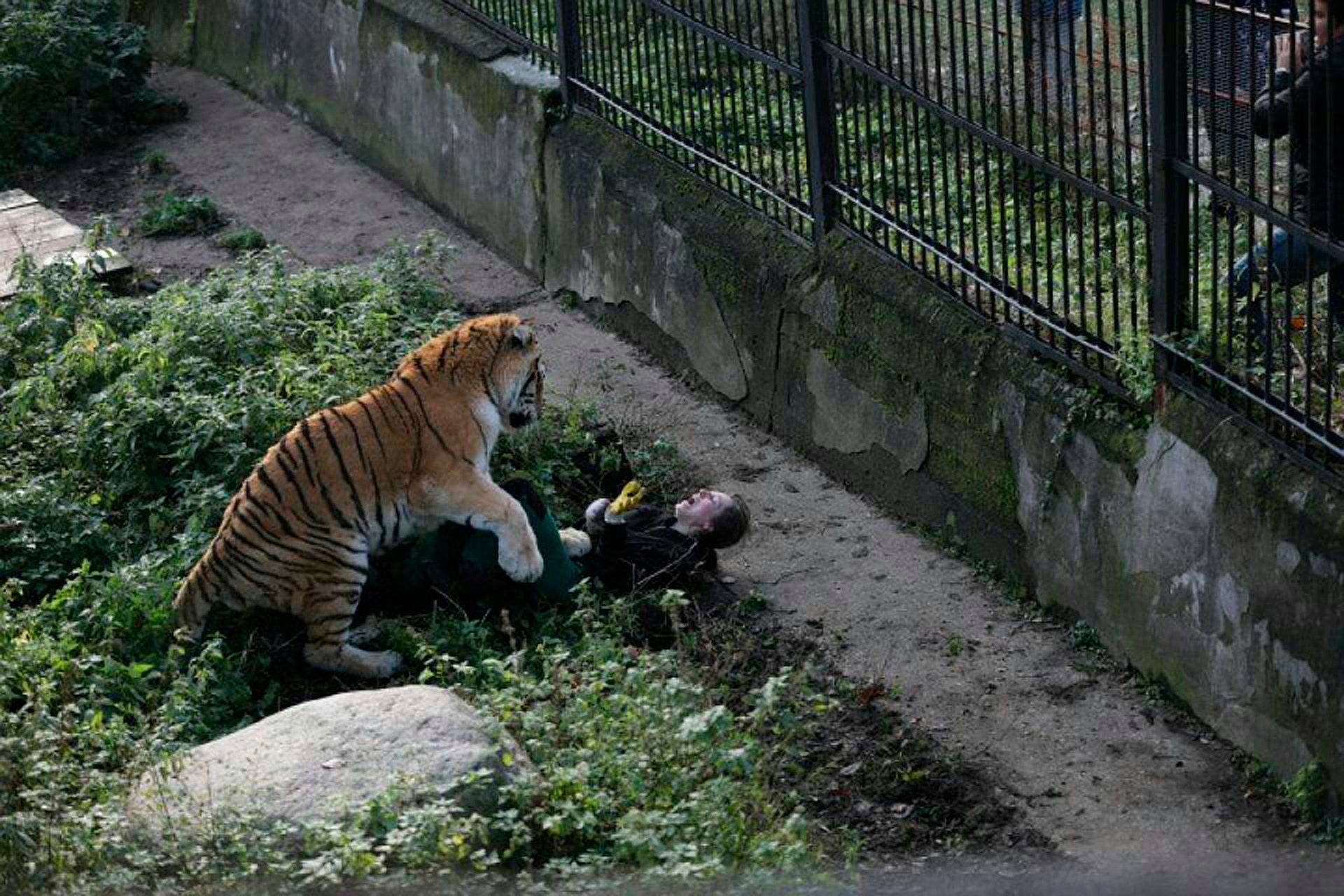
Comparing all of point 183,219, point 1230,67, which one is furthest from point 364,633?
point 183,219

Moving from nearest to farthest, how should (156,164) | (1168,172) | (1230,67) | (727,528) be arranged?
1. (1230,67)
2. (1168,172)
3. (727,528)
4. (156,164)

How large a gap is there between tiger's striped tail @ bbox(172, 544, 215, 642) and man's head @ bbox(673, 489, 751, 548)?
5.53 ft

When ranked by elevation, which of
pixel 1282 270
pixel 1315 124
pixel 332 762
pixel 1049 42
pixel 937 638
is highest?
pixel 1049 42

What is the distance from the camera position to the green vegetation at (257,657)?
4.95 m

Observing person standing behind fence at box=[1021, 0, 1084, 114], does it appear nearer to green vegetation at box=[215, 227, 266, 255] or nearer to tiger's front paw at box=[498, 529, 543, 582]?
tiger's front paw at box=[498, 529, 543, 582]

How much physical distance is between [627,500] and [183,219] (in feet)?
16.2

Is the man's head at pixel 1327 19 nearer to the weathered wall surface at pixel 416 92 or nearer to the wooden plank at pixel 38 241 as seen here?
the weathered wall surface at pixel 416 92

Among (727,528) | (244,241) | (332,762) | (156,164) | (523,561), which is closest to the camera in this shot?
(332,762)

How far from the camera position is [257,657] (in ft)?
22.1

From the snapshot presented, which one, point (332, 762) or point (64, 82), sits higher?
point (64, 82)

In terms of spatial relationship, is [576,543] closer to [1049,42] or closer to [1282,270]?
[1049,42]

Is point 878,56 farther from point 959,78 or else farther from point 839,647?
point 839,647

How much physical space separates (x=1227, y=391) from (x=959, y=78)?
185cm

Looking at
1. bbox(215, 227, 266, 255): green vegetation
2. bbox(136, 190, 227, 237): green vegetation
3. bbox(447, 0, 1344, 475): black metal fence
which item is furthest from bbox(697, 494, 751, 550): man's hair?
bbox(136, 190, 227, 237): green vegetation
